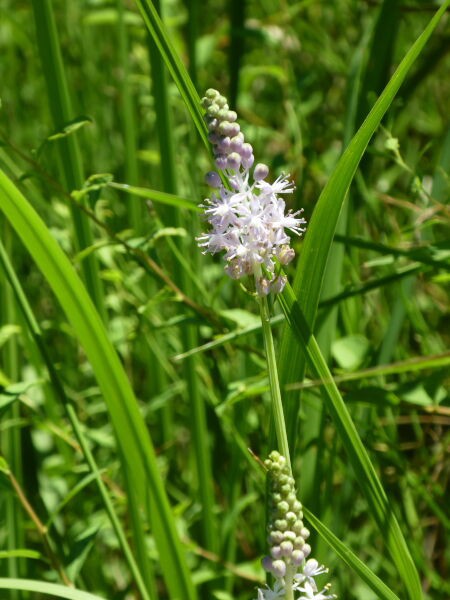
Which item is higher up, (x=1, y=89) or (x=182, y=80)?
(x=1, y=89)

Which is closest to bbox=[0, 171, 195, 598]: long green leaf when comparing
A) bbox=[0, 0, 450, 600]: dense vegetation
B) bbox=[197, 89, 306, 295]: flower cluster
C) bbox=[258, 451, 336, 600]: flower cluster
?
bbox=[0, 0, 450, 600]: dense vegetation

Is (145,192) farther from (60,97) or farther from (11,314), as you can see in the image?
(11,314)

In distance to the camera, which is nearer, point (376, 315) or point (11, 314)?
point (11, 314)

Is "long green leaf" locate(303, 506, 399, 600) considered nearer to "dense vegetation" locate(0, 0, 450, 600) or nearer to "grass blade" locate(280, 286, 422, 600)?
"dense vegetation" locate(0, 0, 450, 600)

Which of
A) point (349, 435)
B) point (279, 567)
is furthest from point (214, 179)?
point (279, 567)

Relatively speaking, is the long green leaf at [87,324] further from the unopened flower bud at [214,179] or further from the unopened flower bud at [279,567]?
the unopened flower bud at [279,567]

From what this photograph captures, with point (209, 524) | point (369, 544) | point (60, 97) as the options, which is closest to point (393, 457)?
point (369, 544)

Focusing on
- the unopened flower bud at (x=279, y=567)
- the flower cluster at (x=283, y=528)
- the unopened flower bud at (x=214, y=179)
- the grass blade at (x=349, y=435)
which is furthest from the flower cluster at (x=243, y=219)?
the unopened flower bud at (x=279, y=567)
